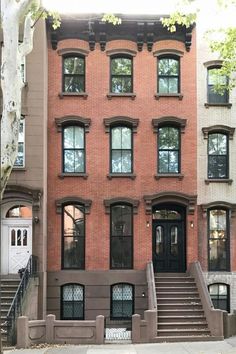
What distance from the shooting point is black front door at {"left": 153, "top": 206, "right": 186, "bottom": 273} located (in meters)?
25.4

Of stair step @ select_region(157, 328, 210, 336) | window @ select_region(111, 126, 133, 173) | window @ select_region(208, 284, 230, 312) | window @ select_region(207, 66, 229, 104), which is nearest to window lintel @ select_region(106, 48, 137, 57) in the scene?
window @ select_region(111, 126, 133, 173)

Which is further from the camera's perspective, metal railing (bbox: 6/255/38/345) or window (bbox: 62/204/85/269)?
window (bbox: 62/204/85/269)

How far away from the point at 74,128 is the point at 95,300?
23.5ft

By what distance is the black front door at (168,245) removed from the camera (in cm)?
2538

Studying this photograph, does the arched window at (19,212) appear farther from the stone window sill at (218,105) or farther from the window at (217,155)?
the stone window sill at (218,105)

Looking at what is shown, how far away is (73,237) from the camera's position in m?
25.0

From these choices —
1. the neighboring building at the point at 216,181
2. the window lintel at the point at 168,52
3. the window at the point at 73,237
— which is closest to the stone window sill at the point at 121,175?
the window at the point at 73,237

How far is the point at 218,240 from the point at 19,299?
909cm

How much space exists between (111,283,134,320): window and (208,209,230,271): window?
3605 mm

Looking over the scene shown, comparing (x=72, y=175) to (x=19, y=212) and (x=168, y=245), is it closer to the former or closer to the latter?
(x=19, y=212)

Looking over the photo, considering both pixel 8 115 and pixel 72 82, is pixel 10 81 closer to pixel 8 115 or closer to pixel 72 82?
pixel 8 115

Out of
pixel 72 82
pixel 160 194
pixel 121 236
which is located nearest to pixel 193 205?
pixel 160 194

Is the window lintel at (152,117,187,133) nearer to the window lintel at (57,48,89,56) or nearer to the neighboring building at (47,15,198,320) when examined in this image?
the neighboring building at (47,15,198,320)

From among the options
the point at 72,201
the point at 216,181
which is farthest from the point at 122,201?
the point at 216,181
